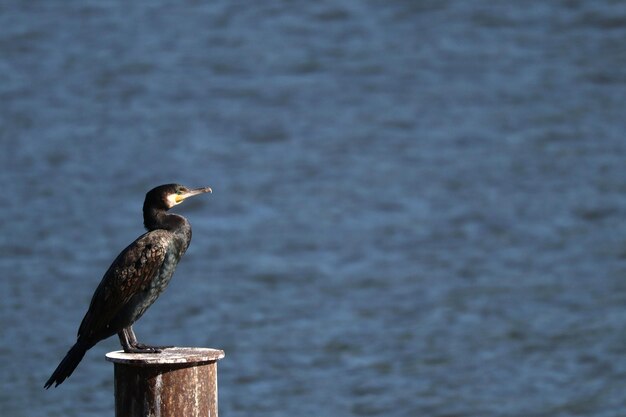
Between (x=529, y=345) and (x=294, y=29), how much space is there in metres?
6.31

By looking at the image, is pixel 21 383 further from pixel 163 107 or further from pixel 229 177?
pixel 163 107

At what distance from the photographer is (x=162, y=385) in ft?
14.8

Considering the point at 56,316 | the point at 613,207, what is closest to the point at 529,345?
the point at 613,207

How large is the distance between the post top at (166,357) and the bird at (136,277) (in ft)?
1.72

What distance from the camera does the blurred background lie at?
10203mm

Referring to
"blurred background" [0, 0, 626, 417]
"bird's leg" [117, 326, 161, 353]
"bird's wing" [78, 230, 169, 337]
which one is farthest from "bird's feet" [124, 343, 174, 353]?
"blurred background" [0, 0, 626, 417]

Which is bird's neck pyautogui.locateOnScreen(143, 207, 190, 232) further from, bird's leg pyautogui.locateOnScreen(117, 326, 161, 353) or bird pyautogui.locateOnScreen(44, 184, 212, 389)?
bird's leg pyautogui.locateOnScreen(117, 326, 161, 353)

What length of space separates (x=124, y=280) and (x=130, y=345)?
0.26 m

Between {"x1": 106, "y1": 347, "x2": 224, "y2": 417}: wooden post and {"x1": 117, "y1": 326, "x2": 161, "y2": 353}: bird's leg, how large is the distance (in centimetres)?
34

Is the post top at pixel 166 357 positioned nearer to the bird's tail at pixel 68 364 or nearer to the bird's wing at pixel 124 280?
the bird's tail at pixel 68 364

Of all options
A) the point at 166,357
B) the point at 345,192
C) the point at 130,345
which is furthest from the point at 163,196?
the point at 345,192

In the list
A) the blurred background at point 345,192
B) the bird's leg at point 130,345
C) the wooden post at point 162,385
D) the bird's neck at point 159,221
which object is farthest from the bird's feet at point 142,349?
the blurred background at point 345,192

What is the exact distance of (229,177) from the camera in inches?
528

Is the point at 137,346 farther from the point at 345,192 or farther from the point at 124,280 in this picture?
the point at 345,192
